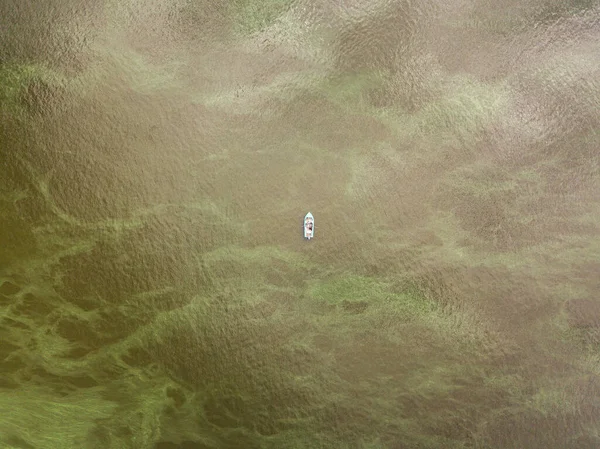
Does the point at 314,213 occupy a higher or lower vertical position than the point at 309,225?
higher

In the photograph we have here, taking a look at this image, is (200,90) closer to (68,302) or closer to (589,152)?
(68,302)

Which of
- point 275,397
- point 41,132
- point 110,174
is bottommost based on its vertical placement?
point 275,397

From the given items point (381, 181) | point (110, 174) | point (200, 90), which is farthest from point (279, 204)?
point (110, 174)
